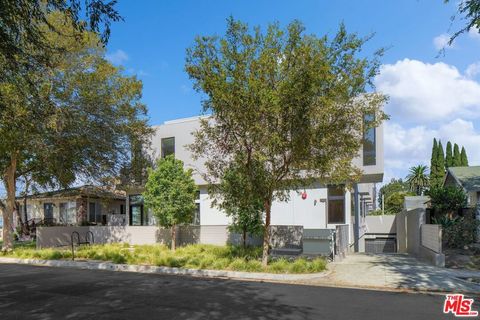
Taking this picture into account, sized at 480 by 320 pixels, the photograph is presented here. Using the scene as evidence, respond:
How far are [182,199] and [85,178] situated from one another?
6.16 meters

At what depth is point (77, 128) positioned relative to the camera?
2075 cm

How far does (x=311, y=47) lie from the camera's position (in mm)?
12867

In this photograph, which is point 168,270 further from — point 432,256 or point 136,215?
point 136,215

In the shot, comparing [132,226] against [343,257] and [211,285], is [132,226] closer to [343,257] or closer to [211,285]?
[343,257]

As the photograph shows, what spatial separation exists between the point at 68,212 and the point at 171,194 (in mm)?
18524

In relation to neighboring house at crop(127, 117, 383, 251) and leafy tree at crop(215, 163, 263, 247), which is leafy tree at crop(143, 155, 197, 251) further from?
leafy tree at crop(215, 163, 263, 247)

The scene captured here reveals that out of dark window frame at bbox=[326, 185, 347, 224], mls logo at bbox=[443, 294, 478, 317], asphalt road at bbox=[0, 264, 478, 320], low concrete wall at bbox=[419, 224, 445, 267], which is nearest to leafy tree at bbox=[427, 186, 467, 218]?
low concrete wall at bbox=[419, 224, 445, 267]

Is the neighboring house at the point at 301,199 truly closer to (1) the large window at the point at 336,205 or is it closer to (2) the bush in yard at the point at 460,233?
(1) the large window at the point at 336,205

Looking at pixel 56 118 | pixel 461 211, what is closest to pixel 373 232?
pixel 461 211

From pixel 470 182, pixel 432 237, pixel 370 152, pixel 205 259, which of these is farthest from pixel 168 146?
pixel 470 182

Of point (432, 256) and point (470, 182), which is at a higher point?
point (470, 182)

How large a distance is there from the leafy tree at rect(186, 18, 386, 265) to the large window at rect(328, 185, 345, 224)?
8162 millimetres

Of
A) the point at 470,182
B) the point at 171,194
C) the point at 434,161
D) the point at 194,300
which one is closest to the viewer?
the point at 194,300

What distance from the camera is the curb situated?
13.0 m
